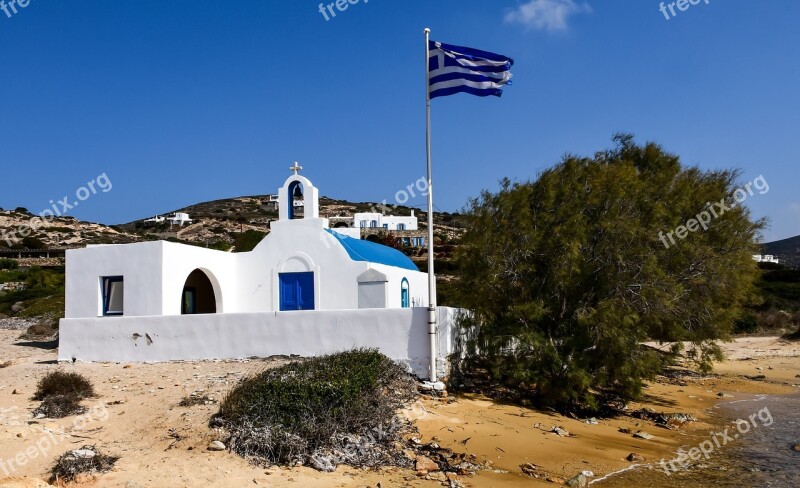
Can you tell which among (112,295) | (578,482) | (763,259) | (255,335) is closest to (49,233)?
(112,295)

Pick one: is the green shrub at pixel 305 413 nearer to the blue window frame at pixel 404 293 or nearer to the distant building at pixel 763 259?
the blue window frame at pixel 404 293

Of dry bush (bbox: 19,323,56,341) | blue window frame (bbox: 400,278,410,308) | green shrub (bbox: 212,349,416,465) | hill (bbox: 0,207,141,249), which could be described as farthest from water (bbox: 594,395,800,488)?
hill (bbox: 0,207,141,249)

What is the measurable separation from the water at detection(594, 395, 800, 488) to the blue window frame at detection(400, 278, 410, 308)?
1050cm

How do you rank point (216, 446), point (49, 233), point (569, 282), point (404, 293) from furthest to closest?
point (49, 233)
point (404, 293)
point (569, 282)
point (216, 446)

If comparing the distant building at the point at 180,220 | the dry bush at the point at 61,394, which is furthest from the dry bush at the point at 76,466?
the distant building at the point at 180,220

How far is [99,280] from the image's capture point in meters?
20.0

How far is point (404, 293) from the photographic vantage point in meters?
23.1

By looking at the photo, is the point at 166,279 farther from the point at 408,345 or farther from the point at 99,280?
the point at 408,345

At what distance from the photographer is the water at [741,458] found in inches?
461

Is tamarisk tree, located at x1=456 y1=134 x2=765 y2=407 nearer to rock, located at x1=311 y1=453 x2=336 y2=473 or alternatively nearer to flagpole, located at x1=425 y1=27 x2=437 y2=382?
flagpole, located at x1=425 y1=27 x2=437 y2=382

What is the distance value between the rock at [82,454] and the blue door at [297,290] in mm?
10879

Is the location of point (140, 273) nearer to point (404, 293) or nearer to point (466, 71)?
point (404, 293)

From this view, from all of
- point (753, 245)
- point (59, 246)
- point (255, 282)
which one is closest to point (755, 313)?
point (753, 245)

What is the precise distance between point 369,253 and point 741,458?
12.7m
